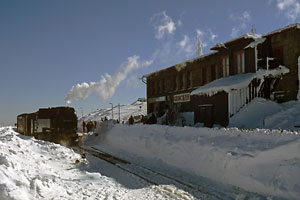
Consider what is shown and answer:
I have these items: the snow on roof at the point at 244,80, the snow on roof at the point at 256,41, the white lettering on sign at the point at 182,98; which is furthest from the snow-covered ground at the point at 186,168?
the white lettering on sign at the point at 182,98

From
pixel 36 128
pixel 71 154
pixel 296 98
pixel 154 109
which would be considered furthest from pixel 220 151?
pixel 154 109

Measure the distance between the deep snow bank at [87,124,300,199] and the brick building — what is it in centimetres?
626

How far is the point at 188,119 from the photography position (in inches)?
903

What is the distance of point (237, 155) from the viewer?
818 cm

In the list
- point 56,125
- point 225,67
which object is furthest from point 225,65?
point 56,125

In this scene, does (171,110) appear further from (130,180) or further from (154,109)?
(130,180)

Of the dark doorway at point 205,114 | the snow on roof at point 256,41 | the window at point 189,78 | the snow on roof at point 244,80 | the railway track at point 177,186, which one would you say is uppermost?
the snow on roof at point 256,41

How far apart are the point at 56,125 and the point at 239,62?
49.0 feet

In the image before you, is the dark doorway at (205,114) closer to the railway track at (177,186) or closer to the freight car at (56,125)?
the railway track at (177,186)

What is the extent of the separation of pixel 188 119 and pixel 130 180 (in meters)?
15.1

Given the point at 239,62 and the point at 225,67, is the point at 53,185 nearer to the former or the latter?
the point at 239,62

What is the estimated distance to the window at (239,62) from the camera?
59.6 ft

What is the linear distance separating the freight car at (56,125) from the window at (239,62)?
1336 cm

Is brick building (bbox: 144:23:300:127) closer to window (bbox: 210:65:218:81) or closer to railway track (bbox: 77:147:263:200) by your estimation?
window (bbox: 210:65:218:81)
